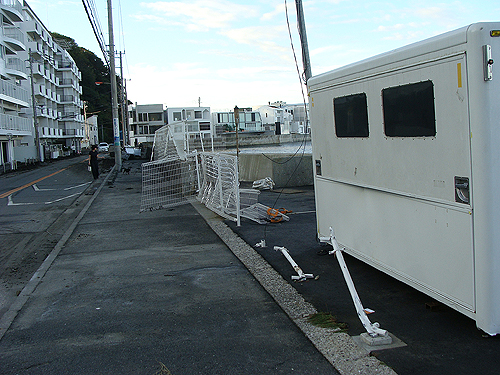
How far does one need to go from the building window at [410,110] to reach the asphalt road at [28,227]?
4847 mm

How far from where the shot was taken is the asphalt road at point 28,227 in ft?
22.9

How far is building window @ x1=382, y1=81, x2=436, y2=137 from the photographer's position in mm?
4309

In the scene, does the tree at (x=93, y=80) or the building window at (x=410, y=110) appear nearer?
the building window at (x=410, y=110)

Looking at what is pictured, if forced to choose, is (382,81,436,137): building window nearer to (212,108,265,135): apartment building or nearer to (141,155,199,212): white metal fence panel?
(141,155,199,212): white metal fence panel

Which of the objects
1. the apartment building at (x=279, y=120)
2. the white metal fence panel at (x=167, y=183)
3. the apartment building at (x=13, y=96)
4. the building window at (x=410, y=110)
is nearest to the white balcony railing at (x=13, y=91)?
the apartment building at (x=13, y=96)

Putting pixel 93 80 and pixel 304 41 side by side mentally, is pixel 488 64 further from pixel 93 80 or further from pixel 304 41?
pixel 93 80

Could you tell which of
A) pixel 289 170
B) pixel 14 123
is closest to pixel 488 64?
pixel 289 170

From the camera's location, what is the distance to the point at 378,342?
3980 mm

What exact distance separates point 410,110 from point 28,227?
31.3ft

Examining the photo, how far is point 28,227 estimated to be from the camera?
36.3 feet

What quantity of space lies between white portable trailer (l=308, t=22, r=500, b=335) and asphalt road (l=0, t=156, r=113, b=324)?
4456 mm

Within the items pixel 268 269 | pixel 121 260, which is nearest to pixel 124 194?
pixel 121 260

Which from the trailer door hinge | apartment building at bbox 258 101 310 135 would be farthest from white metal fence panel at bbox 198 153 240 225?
apartment building at bbox 258 101 310 135

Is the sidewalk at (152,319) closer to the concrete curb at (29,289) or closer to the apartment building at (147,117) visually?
the concrete curb at (29,289)
